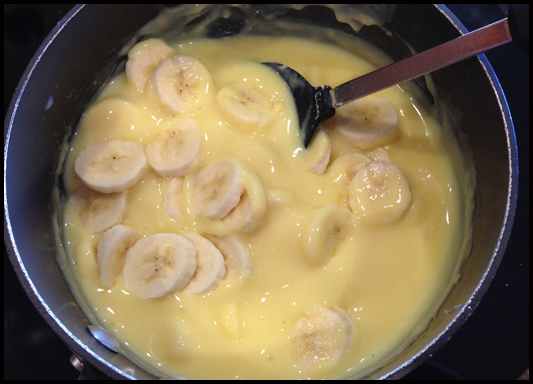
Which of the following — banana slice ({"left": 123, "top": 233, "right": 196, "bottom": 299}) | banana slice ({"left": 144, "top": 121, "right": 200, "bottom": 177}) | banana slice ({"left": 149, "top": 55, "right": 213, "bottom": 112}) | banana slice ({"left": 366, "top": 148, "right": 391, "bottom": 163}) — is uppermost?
banana slice ({"left": 149, "top": 55, "right": 213, "bottom": 112})

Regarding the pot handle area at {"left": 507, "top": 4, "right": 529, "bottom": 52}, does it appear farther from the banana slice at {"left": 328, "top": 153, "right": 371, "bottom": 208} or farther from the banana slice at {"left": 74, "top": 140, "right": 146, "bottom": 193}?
the banana slice at {"left": 74, "top": 140, "right": 146, "bottom": 193}

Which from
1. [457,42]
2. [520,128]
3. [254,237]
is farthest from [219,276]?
[520,128]

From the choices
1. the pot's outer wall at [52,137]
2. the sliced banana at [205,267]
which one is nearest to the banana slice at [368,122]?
the sliced banana at [205,267]

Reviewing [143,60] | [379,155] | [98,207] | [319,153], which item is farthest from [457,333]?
[143,60]

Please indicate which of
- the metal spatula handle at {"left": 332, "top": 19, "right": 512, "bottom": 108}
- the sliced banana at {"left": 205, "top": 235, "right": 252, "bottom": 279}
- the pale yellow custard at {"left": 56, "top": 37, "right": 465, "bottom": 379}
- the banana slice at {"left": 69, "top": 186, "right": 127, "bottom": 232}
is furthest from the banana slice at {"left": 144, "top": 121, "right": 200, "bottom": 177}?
the metal spatula handle at {"left": 332, "top": 19, "right": 512, "bottom": 108}

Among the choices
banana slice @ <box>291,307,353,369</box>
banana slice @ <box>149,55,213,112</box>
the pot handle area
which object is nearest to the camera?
the pot handle area

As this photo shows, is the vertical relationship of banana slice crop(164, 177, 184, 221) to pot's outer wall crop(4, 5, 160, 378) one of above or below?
below
